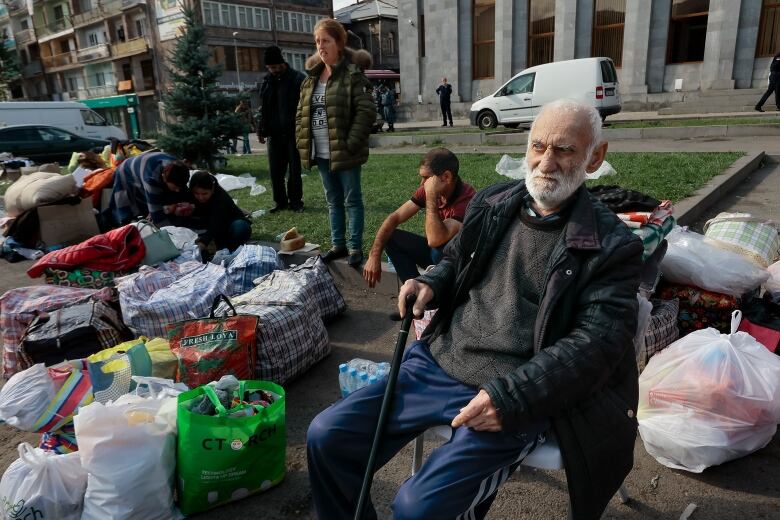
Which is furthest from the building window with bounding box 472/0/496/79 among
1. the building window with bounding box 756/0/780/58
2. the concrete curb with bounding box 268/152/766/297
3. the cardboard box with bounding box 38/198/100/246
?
the cardboard box with bounding box 38/198/100/246

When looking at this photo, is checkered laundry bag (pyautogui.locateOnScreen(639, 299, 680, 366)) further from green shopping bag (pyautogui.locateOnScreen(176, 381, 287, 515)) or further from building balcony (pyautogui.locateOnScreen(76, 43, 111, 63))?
building balcony (pyautogui.locateOnScreen(76, 43, 111, 63))

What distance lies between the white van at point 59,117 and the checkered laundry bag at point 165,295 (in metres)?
22.1

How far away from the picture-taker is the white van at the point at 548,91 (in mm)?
16844

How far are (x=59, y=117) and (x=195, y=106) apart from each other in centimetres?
1588

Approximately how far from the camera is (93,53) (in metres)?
49.2

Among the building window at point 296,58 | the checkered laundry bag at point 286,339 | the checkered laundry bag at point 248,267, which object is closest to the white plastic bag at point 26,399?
the checkered laundry bag at point 286,339

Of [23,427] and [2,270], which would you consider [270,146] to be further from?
[23,427]

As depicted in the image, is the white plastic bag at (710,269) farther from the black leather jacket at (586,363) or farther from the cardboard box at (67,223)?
the cardboard box at (67,223)

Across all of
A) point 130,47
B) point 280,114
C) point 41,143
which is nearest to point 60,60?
point 130,47

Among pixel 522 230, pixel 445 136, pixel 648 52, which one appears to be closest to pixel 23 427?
pixel 522 230

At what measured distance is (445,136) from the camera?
1611cm

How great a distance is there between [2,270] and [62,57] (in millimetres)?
57807

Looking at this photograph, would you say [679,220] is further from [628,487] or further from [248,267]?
[248,267]

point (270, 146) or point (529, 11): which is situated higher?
point (529, 11)
